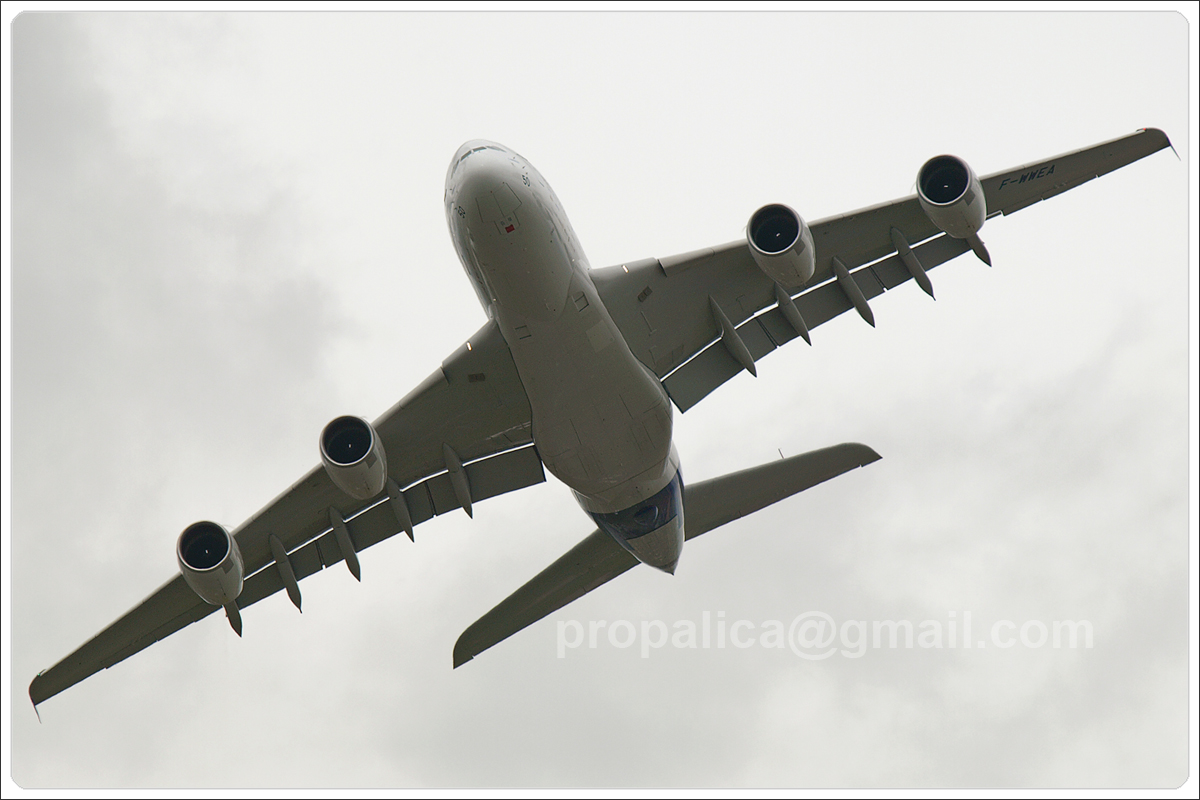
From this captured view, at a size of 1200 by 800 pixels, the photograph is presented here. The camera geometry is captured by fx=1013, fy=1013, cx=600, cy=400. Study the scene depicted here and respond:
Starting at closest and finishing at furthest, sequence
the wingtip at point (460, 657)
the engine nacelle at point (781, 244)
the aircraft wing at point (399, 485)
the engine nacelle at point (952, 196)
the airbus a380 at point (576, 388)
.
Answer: the engine nacelle at point (952, 196) → the engine nacelle at point (781, 244) → the airbus a380 at point (576, 388) → the aircraft wing at point (399, 485) → the wingtip at point (460, 657)

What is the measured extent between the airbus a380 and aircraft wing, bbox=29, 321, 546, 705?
1.5 inches

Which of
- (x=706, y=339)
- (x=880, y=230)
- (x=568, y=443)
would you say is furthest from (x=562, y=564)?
(x=880, y=230)

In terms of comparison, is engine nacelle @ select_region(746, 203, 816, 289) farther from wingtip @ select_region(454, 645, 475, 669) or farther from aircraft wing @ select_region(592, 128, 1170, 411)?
wingtip @ select_region(454, 645, 475, 669)

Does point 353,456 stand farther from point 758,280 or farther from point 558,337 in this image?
point 758,280

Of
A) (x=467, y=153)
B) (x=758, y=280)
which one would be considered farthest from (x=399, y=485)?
(x=758, y=280)

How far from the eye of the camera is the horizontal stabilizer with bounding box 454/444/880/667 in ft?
64.5

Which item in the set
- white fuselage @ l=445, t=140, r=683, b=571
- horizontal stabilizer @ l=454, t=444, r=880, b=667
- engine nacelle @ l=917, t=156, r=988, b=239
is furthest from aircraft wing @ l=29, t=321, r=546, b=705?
engine nacelle @ l=917, t=156, r=988, b=239

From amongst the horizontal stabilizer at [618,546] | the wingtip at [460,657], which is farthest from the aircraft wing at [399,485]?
the wingtip at [460,657]

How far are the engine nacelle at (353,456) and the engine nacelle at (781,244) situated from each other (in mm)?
6648

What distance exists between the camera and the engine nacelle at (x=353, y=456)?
1585cm

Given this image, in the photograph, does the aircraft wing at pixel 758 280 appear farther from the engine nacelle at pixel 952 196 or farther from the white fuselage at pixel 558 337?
the engine nacelle at pixel 952 196

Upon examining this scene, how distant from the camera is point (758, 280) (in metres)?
18.0

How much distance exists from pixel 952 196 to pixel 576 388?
6.45m

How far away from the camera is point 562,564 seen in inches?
816
